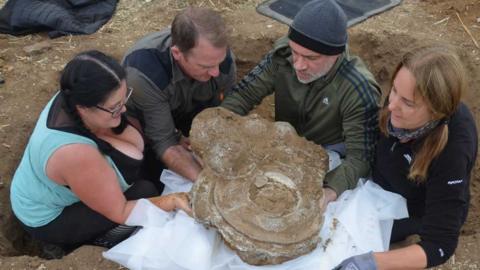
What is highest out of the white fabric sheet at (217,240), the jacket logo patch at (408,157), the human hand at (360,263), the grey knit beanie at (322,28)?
the grey knit beanie at (322,28)

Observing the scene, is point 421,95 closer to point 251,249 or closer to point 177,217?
point 251,249

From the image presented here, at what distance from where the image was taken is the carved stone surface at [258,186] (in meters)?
1.94

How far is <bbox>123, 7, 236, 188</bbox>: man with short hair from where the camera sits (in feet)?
7.55

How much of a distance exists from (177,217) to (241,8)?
2.39m

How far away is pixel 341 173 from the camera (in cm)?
231

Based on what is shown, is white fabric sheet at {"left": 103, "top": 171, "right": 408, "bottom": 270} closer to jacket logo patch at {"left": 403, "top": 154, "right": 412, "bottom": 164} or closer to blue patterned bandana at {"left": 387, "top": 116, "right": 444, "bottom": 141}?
jacket logo patch at {"left": 403, "top": 154, "right": 412, "bottom": 164}

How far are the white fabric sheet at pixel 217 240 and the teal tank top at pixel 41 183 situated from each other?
29 cm

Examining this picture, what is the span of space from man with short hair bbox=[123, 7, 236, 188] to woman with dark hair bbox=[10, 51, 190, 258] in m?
0.15

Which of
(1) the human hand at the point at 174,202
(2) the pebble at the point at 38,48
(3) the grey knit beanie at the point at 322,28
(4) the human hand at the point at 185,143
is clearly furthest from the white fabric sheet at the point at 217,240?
(2) the pebble at the point at 38,48

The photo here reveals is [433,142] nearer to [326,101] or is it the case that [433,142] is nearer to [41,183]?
[326,101]

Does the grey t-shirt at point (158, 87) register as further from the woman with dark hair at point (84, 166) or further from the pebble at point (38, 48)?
the pebble at point (38, 48)

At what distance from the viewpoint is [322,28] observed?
215 cm

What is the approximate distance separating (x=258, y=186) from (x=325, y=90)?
61 centimetres

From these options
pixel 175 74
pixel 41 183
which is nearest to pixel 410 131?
pixel 175 74
